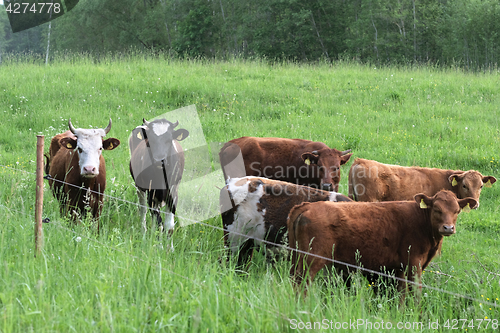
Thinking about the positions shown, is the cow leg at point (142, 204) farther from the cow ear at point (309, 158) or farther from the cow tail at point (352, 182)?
the cow tail at point (352, 182)

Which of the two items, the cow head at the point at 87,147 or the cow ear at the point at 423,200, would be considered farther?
the cow head at the point at 87,147

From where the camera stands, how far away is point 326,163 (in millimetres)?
7168

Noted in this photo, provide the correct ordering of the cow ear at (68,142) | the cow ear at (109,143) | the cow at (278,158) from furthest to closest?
the cow at (278,158)
the cow ear at (109,143)
the cow ear at (68,142)

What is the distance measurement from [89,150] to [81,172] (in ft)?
1.28

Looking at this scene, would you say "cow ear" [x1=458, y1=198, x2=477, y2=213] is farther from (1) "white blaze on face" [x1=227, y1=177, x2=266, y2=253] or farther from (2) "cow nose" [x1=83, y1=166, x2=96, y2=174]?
(2) "cow nose" [x1=83, y1=166, x2=96, y2=174]

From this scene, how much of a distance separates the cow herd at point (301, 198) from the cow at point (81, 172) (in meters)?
0.01

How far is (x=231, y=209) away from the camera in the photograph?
221 inches

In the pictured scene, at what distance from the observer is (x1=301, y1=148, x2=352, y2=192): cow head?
23.3 feet

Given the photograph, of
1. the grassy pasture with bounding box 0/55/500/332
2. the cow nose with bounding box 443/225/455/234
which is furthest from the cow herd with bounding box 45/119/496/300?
the grassy pasture with bounding box 0/55/500/332

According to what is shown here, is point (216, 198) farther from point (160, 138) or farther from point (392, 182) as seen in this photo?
point (392, 182)

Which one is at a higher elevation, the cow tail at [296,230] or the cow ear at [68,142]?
the cow ear at [68,142]

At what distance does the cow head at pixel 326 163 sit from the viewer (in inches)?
279

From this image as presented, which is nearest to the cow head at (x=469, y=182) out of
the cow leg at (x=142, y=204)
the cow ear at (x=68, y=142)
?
the cow leg at (x=142, y=204)

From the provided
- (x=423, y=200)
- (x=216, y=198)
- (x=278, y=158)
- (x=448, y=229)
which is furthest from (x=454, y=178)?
(x=216, y=198)
